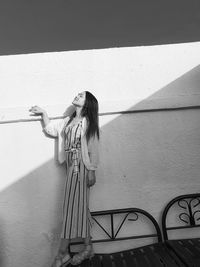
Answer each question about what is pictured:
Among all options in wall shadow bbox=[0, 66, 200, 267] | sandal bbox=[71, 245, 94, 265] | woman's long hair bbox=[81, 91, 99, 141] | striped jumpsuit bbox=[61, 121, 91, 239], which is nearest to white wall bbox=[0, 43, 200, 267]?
wall shadow bbox=[0, 66, 200, 267]

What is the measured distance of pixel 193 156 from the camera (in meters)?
2.73

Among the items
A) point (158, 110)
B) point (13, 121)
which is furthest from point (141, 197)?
Answer: point (13, 121)

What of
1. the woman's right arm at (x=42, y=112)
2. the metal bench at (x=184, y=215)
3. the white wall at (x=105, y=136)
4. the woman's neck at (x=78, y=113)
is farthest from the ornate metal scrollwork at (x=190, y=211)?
the woman's right arm at (x=42, y=112)

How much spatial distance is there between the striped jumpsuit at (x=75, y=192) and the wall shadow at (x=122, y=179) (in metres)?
0.25

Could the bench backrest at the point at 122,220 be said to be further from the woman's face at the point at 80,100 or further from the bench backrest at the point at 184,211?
the woman's face at the point at 80,100

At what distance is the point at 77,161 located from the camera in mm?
2451

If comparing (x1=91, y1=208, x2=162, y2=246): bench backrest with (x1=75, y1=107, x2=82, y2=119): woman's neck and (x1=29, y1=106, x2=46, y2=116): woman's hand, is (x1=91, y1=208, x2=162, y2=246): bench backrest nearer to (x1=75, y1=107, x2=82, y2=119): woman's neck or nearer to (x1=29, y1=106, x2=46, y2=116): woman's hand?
(x1=75, y1=107, x2=82, y2=119): woman's neck

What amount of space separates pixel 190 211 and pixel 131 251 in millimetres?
642

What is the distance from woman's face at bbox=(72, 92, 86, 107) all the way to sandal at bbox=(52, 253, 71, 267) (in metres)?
Answer: 1.25

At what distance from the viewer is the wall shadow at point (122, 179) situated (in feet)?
8.35

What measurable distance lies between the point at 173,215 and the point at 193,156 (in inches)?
22.3

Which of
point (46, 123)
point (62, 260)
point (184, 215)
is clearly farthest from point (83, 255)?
point (46, 123)

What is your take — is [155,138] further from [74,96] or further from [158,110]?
[74,96]

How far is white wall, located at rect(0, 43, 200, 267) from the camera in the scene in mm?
2576
